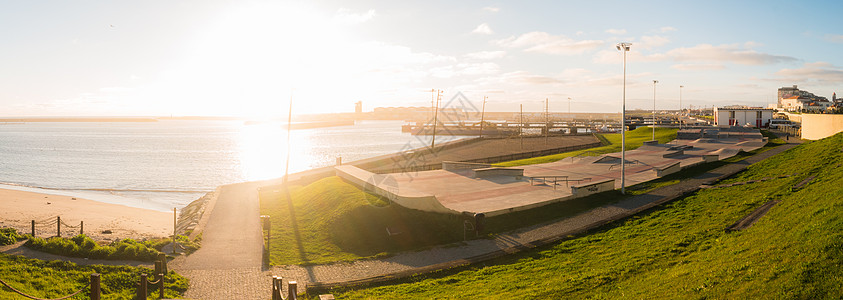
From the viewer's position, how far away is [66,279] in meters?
13.2

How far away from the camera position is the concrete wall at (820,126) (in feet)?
137

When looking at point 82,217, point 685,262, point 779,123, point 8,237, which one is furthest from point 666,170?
point 779,123

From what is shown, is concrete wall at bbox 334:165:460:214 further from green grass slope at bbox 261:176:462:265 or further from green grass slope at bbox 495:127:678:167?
green grass slope at bbox 495:127:678:167

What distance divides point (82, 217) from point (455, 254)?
2817 centimetres

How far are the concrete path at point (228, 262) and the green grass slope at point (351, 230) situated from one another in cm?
90

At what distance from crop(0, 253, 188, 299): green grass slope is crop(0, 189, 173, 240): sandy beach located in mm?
9886

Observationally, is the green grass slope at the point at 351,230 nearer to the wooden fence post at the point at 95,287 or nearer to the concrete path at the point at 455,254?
the concrete path at the point at 455,254

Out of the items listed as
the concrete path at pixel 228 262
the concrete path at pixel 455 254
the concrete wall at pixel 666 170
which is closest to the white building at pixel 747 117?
the concrete wall at pixel 666 170

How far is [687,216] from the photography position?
19.4 meters

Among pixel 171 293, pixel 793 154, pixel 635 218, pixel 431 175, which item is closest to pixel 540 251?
pixel 635 218

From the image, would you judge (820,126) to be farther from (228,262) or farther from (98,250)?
(98,250)

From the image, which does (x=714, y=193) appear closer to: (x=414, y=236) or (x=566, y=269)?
(x=566, y=269)

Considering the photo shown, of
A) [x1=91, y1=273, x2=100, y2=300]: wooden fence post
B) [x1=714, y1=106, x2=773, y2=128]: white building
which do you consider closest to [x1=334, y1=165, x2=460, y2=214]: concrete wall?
[x1=91, y1=273, x2=100, y2=300]: wooden fence post

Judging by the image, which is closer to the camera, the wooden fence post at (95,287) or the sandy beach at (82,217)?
the wooden fence post at (95,287)
